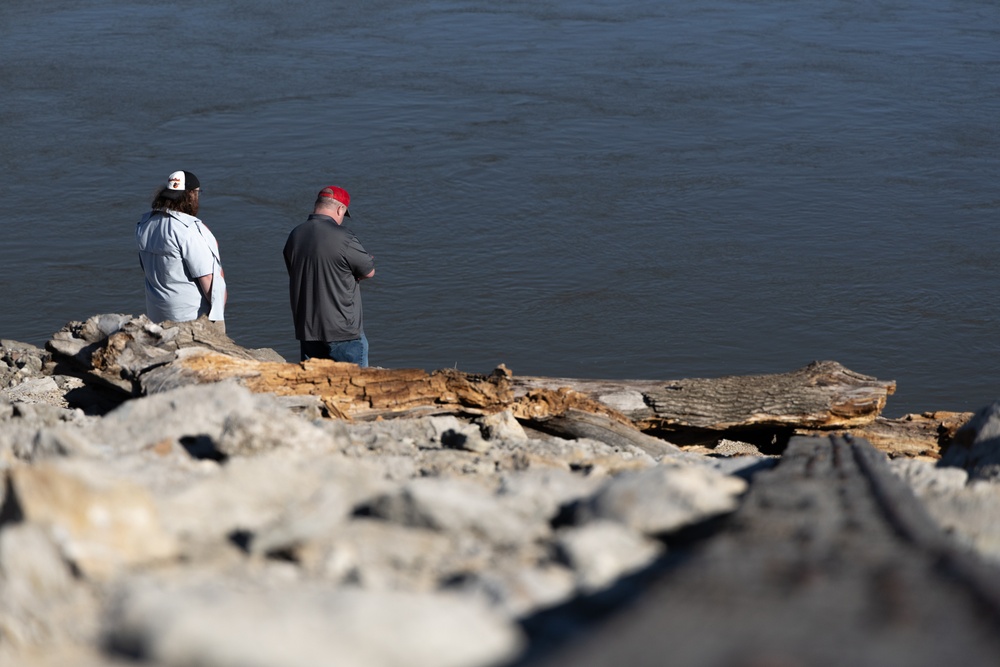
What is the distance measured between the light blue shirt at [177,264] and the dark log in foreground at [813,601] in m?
4.58

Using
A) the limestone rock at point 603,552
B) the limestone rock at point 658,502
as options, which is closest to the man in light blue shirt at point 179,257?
the limestone rock at point 658,502

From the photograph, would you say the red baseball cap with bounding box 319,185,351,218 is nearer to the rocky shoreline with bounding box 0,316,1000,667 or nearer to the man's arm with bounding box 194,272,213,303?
the man's arm with bounding box 194,272,213,303

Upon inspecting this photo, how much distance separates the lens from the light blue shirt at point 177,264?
6.69 m

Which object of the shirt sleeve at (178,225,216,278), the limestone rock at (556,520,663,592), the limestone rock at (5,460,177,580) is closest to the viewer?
the limestone rock at (556,520,663,592)

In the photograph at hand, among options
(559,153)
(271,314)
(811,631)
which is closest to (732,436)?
(811,631)

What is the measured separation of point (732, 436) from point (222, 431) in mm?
3443

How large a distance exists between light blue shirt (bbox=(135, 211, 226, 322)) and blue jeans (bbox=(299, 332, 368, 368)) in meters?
0.62

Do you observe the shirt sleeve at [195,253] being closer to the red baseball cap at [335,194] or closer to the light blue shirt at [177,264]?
the light blue shirt at [177,264]

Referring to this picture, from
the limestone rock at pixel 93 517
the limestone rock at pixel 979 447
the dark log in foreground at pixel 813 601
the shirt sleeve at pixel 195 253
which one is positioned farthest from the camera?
the shirt sleeve at pixel 195 253

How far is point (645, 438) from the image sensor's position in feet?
19.8

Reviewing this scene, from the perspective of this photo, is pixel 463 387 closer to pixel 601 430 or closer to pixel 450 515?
pixel 601 430

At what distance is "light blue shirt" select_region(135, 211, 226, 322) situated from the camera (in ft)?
21.9

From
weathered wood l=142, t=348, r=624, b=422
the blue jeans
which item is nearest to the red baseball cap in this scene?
the blue jeans

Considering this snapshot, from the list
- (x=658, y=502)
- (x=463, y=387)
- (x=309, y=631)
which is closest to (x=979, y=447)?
(x=658, y=502)
